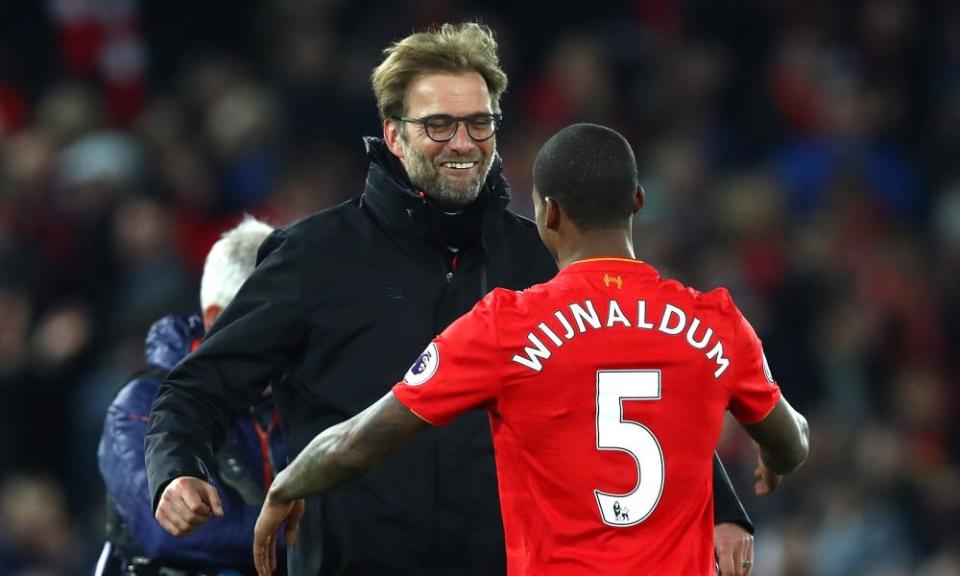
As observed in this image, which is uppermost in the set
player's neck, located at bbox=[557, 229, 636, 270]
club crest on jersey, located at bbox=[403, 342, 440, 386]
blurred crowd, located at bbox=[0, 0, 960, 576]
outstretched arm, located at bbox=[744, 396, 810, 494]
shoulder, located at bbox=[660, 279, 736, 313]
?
blurred crowd, located at bbox=[0, 0, 960, 576]

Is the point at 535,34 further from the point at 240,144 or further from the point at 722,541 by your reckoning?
the point at 722,541

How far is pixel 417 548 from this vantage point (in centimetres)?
407

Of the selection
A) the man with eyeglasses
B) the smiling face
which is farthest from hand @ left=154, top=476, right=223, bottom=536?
the smiling face

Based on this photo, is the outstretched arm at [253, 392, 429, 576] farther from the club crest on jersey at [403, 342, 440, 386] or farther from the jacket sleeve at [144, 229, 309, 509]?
the jacket sleeve at [144, 229, 309, 509]

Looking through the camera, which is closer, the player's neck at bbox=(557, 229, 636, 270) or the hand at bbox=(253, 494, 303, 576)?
the player's neck at bbox=(557, 229, 636, 270)

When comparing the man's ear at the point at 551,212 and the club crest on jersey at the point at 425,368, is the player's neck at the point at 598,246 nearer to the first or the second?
the man's ear at the point at 551,212

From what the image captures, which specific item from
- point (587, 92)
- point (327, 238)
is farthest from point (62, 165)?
point (327, 238)

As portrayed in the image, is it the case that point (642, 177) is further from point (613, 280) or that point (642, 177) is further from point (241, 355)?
point (613, 280)

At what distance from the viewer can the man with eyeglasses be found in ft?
13.4

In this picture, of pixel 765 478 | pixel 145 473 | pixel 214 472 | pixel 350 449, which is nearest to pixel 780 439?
pixel 765 478

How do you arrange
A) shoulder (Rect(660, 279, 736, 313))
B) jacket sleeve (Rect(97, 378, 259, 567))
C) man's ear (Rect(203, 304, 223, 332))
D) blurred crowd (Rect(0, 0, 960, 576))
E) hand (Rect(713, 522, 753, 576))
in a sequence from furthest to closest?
1. blurred crowd (Rect(0, 0, 960, 576))
2. man's ear (Rect(203, 304, 223, 332))
3. jacket sleeve (Rect(97, 378, 259, 567))
4. hand (Rect(713, 522, 753, 576))
5. shoulder (Rect(660, 279, 736, 313))

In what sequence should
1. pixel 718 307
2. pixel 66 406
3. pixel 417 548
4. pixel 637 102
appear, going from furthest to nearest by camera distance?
pixel 637 102 → pixel 66 406 → pixel 417 548 → pixel 718 307

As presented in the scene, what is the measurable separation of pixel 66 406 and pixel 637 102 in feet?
13.8

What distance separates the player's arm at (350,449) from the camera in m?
3.48
